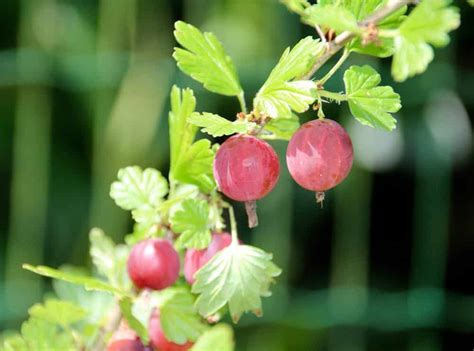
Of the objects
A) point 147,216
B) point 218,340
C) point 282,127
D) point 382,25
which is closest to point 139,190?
point 147,216

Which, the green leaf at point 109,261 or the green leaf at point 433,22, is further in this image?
the green leaf at point 109,261

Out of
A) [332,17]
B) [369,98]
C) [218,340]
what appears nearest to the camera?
[218,340]

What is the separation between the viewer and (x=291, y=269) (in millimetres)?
2488

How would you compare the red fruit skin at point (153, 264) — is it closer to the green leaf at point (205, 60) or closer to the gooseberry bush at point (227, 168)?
the gooseberry bush at point (227, 168)

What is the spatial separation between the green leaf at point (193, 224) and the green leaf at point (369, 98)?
110mm

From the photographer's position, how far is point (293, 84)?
20.3 inches

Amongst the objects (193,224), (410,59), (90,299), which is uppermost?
(410,59)

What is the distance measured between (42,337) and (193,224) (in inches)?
4.3

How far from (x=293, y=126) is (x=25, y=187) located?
1.99 metres

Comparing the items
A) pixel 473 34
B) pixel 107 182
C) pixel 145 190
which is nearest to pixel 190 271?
pixel 145 190

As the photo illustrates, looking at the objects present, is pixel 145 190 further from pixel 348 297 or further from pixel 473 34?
pixel 473 34

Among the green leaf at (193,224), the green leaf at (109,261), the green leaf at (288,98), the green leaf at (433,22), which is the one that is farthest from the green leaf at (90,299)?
the green leaf at (433,22)

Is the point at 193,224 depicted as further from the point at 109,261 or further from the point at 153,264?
the point at 109,261

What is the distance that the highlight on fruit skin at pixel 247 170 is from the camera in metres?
0.54
